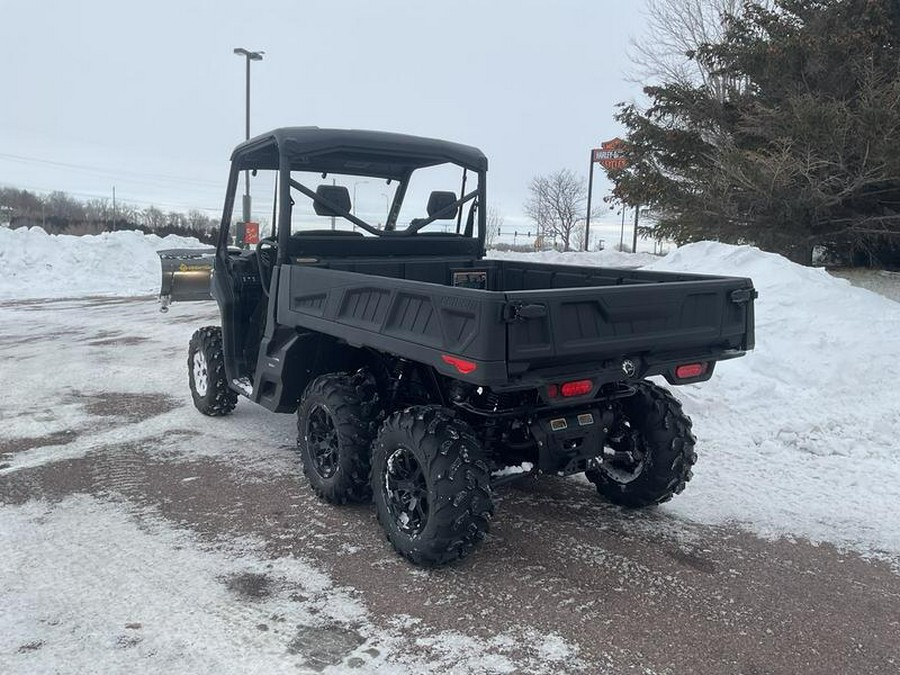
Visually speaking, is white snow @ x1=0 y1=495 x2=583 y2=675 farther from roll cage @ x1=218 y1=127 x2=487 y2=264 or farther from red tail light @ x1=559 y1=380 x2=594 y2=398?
roll cage @ x1=218 y1=127 x2=487 y2=264

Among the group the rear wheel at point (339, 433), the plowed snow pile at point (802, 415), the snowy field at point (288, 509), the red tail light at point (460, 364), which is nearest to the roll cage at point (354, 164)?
the rear wheel at point (339, 433)

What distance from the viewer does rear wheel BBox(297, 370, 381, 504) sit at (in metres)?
4.41

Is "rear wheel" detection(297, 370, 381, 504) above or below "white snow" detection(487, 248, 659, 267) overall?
below

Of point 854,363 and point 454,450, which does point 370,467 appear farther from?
point 854,363

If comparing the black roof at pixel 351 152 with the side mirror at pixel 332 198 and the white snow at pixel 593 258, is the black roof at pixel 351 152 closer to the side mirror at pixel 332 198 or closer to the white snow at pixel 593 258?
the side mirror at pixel 332 198

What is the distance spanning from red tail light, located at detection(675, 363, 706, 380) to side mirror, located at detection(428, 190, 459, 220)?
2.40 metres

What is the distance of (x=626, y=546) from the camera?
416cm

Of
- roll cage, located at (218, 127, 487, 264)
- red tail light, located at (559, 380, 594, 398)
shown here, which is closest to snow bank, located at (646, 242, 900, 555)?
red tail light, located at (559, 380, 594, 398)

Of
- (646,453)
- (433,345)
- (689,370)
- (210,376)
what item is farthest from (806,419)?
(210,376)

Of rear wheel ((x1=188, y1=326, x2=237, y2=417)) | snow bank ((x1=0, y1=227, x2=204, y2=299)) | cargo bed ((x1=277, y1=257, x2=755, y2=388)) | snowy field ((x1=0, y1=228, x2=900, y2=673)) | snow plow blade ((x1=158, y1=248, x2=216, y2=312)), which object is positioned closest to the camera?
snowy field ((x1=0, y1=228, x2=900, y2=673))

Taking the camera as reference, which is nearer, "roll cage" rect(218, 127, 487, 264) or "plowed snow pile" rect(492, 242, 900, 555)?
"plowed snow pile" rect(492, 242, 900, 555)

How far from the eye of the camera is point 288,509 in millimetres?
4633

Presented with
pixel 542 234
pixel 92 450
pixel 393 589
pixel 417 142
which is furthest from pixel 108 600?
pixel 542 234

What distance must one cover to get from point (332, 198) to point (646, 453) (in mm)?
2784
